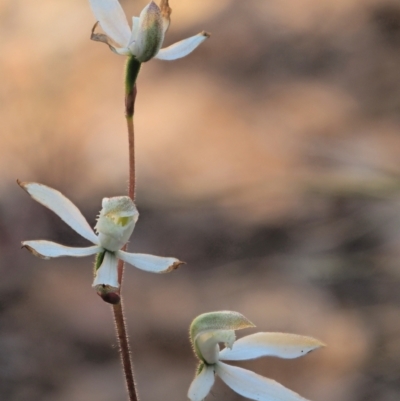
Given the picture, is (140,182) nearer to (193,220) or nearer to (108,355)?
(193,220)

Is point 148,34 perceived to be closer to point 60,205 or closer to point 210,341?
point 60,205

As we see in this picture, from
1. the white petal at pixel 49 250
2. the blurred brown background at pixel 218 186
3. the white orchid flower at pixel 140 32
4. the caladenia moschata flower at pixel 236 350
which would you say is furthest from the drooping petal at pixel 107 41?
the blurred brown background at pixel 218 186

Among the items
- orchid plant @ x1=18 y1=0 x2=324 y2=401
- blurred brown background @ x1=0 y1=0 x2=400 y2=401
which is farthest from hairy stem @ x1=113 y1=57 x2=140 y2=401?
blurred brown background @ x1=0 y1=0 x2=400 y2=401

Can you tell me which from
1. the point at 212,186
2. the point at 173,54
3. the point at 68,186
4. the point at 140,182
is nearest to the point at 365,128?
the point at 212,186

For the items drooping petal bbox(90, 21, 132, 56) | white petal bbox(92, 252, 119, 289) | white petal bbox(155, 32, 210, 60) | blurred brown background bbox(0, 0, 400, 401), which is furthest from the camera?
blurred brown background bbox(0, 0, 400, 401)

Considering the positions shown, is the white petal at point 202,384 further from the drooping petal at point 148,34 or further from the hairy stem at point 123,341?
the drooping petal at point 148,34

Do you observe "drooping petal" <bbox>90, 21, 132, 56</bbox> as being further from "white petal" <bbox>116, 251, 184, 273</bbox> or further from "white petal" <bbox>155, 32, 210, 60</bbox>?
"white petal" <bbox>116, 251, 184, 273</bbox>
